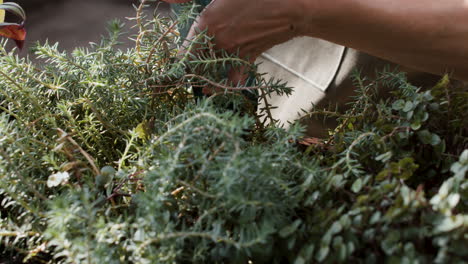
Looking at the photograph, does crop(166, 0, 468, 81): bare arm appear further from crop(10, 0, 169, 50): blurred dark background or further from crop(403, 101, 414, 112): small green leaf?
crop(10, 0, 169, 50): blurred dark background

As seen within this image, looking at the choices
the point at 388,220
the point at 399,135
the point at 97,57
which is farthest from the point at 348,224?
the point at 97,57

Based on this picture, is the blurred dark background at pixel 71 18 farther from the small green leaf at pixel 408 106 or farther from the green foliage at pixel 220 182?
the small green leaf at pixel 408 106

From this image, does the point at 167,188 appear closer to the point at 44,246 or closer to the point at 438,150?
the point at 44,246

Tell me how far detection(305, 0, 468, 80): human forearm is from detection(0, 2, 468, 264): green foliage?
0.31ft

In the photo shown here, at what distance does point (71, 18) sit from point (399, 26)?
170 cm

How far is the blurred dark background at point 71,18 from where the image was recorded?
1.77 meters

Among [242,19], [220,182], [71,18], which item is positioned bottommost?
[71,18]

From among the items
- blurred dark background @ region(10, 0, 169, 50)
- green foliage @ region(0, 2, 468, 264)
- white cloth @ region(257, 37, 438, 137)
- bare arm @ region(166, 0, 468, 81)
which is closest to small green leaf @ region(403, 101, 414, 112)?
green foliage @ region(0, 2, 468, 264)

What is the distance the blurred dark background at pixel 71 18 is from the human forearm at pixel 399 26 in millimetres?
1316

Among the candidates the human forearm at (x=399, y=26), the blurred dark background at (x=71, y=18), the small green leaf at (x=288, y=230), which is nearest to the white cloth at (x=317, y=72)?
the human forearm at (x=399, y=26)

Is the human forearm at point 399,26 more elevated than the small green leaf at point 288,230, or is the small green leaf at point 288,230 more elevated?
the human forearm at point 399,26

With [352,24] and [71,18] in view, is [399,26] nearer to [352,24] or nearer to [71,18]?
[352,24]

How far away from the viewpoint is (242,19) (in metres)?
0.52

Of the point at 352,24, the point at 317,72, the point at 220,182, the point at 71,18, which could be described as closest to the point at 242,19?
the point at 352,24
